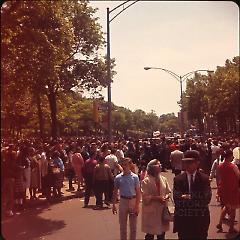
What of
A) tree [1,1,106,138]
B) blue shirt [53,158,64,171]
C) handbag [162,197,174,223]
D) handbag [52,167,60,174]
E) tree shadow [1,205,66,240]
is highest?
tree [1,1,106,138]

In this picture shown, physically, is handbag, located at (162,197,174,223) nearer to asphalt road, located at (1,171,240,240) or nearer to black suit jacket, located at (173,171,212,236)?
asphalt road, located at (1,171,240,240)

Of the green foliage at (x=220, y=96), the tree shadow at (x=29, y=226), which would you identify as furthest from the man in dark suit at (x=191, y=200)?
the green foliage at (x=220, y=96)

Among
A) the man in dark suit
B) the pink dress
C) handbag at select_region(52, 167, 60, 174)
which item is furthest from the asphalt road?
handbag at select_region(52, 167, 60, 174)

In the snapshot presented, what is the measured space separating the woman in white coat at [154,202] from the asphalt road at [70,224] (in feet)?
1.04

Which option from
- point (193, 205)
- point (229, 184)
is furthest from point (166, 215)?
point (229, 184)

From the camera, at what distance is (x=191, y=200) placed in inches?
229

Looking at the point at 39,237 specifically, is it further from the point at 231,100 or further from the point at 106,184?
the point at 231,100

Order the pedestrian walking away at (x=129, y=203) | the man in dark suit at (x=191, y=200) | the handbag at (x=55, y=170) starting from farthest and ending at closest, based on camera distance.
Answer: the handbag at (x=55, y=170) < the pedestrian walking away at (x=129, y=203) < the man in dark suit at (x=191, y=200)

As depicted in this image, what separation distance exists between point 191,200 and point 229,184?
7.88ft

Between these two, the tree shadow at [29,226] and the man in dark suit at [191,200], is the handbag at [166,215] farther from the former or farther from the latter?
the tree shadow at [29,226]

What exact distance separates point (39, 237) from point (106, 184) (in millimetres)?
3161

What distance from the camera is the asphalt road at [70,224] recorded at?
768cm

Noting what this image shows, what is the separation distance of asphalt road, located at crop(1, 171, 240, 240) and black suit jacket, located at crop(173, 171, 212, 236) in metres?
0.72

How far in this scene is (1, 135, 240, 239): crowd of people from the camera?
19.7ft
